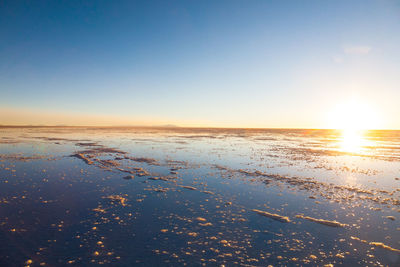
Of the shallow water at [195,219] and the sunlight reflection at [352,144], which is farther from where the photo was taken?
the sunlight reflection at [352,144]

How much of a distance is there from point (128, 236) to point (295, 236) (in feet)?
20.6

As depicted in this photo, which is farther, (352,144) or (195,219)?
(352,144)

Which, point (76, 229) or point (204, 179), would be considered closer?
point (76, 229)

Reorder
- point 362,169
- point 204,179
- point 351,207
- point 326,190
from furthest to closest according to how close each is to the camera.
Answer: point 362,169
point 204,179
point 326,190
point 351,207

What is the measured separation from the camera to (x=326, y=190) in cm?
1372

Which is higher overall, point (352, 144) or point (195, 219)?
point (352, 144)

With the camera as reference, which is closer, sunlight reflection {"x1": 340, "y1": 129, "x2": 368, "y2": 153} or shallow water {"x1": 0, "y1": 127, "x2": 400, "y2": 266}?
shallow water {"x1": 0, "y1": 127, "x2": 400, "y2": 266}

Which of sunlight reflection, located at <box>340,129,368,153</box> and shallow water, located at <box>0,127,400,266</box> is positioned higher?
sunlight reflection, located at <box>340,129,368,153</box>

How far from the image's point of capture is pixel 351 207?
1094 cm

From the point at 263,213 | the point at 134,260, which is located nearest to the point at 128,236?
the point at 134,260

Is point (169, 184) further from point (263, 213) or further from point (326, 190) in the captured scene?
point (326, 190)

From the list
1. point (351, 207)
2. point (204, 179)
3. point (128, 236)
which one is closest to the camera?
point (128, 236)

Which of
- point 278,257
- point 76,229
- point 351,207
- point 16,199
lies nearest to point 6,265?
point 76,229

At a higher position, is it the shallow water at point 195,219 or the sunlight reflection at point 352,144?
the sunlight reflection at point 352,144
